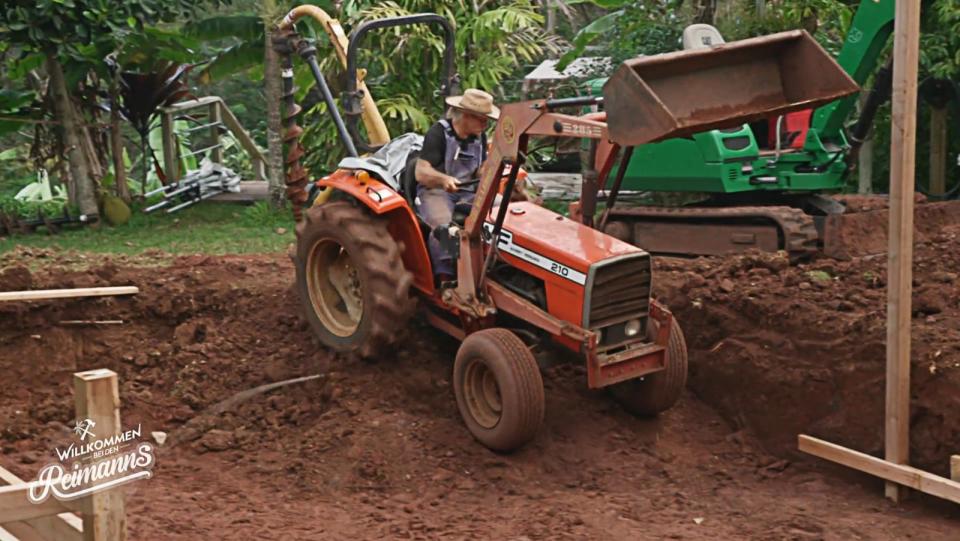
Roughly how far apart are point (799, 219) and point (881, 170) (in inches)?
235

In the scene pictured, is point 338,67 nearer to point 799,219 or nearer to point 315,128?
point 315,128

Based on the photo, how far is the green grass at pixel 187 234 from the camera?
1155 cm

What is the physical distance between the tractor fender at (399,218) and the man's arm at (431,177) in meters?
0.23

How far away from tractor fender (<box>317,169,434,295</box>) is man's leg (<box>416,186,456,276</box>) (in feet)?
0.16

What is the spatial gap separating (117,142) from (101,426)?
12.6 m

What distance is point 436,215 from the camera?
686cm

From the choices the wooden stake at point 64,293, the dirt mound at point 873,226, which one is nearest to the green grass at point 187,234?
the wooden stake at point 64,293

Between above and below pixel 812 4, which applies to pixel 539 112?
below

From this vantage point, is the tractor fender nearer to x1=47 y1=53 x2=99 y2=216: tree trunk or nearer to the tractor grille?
the tractor grille

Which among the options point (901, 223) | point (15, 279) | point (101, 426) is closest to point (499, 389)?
point (901, 223)

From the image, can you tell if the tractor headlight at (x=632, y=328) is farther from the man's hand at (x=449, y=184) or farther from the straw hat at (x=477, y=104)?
the straw hat at (x=477, y=104)

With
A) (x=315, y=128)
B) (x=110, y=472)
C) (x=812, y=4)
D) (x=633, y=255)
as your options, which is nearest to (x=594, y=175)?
(x=633, y=255)

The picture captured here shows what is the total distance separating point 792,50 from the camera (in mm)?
6129

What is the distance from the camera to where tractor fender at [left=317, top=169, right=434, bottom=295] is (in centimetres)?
688
